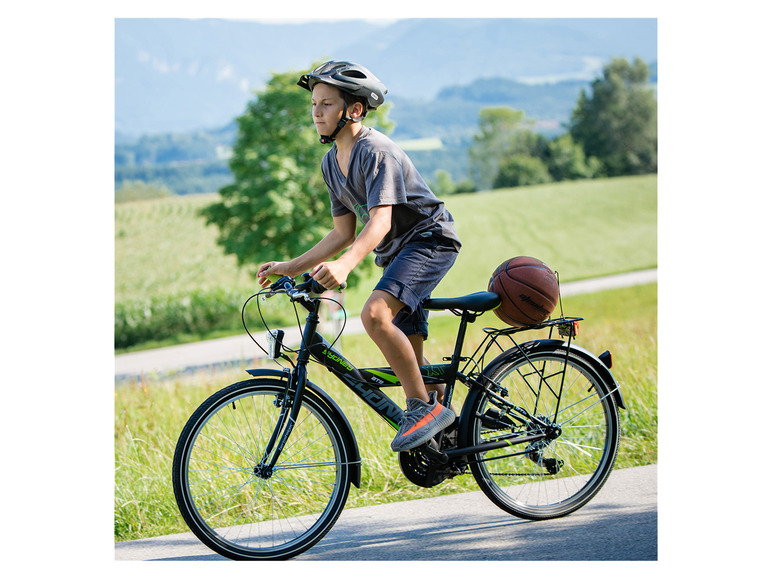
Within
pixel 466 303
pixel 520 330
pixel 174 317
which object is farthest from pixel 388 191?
pixel 174 317

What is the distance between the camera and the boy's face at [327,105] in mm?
2863

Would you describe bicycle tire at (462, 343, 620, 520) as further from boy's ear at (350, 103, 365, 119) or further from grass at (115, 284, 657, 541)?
boy's ear at (350, 103, 365, 119)

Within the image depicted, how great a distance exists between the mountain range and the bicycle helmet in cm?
1051

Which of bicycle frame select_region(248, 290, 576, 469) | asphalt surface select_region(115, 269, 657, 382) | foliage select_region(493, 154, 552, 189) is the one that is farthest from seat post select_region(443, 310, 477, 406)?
foliage select_region(493, 154, 552, 189)

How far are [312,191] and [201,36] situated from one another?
8764 mm

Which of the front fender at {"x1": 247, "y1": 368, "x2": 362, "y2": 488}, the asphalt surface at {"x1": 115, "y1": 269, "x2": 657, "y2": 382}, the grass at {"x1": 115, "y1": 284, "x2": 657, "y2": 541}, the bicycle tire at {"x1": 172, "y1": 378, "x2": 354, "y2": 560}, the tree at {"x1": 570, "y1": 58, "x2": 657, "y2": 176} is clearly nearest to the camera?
the bicycle tire at {"x1": 172, "y1": 378, "x2": 354, "y2": 560}

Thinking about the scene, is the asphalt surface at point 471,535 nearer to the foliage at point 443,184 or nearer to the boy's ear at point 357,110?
the boy's ear at point 357,110

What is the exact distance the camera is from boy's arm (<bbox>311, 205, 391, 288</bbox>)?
263cm

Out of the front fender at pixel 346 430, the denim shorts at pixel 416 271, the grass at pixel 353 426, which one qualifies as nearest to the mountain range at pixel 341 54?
the grass at pixel 353 426

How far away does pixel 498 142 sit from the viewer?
2162 centimetres

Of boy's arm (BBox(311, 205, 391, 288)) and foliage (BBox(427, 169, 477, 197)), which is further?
foliage (BBox(427, 169, 477, 197))

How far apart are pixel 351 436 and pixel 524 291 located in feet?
2.80

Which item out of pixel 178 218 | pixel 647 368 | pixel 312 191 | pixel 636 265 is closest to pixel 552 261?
pixel 636 265

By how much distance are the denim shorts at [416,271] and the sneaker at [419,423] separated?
292 mm
